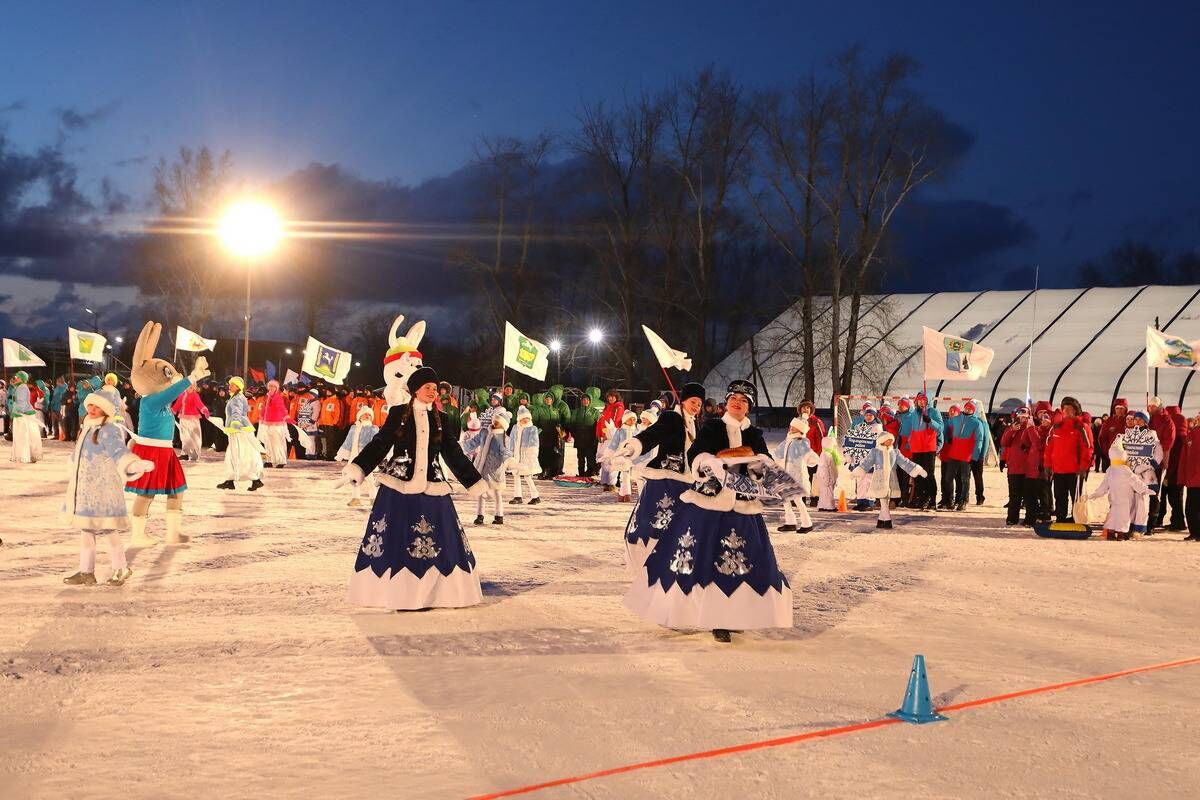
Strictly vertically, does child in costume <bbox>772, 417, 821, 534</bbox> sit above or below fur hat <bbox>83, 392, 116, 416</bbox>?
below

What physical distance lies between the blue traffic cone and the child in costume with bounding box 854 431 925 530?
381 inches

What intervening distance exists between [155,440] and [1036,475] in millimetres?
11883

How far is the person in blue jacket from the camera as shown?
734 inches

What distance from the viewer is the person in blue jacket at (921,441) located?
18.7 m

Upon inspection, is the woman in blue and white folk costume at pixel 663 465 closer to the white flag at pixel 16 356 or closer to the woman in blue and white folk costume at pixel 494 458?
the woman in blue and white folk costume at pixel 494 458

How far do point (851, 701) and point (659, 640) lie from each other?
180 centimetres

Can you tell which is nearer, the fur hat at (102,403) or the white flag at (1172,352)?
the fur hat at (102,403)

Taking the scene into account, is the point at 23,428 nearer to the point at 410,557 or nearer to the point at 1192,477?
the point at 410,557

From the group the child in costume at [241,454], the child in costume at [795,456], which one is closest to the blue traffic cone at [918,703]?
the child in costume at [795,456]

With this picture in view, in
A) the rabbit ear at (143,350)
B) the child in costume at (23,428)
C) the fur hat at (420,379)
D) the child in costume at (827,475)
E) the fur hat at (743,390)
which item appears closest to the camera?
the fur hat at (743,390)

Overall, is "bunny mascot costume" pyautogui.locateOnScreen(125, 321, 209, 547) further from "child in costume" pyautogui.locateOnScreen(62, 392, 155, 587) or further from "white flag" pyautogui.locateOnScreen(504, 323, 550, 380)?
"white flag" pyautogui.locateOnScreen(504, 323, 550, 380)

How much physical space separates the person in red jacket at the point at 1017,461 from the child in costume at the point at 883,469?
160 cm

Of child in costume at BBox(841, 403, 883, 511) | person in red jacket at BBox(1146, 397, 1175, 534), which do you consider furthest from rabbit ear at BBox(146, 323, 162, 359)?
person in red jacket at BBox(1146, 397, 1175, 534)

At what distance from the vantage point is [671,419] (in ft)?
30.5
